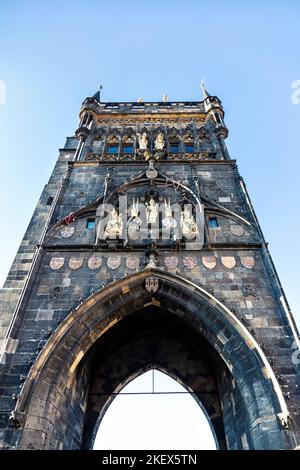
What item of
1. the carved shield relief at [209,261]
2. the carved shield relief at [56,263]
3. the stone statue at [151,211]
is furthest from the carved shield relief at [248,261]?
Result: the carved shield relief at [56,263]

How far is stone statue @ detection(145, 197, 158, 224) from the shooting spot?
10478 mm

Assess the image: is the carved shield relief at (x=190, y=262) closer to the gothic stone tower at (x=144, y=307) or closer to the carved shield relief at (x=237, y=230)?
the gothic stone tower at (x=144, y=307)

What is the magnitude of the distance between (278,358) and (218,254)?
314 cm

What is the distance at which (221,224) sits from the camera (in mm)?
10531

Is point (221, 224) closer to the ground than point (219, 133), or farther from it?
closer to the ground

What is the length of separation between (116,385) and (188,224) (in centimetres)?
513

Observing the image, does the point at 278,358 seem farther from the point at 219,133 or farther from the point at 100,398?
the point at 219,133

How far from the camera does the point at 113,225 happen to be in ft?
34.0

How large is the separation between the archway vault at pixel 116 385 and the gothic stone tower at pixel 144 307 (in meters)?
0.03

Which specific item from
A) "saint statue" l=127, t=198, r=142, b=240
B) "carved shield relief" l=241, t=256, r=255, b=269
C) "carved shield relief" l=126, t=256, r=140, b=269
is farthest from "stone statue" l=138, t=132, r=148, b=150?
"carved shield relief" l=241, t=256, r=255, b=269

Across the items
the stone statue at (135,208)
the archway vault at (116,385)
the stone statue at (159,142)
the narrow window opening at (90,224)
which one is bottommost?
the archway vault at (116,385)

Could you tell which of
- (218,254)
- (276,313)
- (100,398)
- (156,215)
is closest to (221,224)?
(218,254)

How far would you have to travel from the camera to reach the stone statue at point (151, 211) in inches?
413

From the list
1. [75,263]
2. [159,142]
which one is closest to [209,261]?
[75,263]
